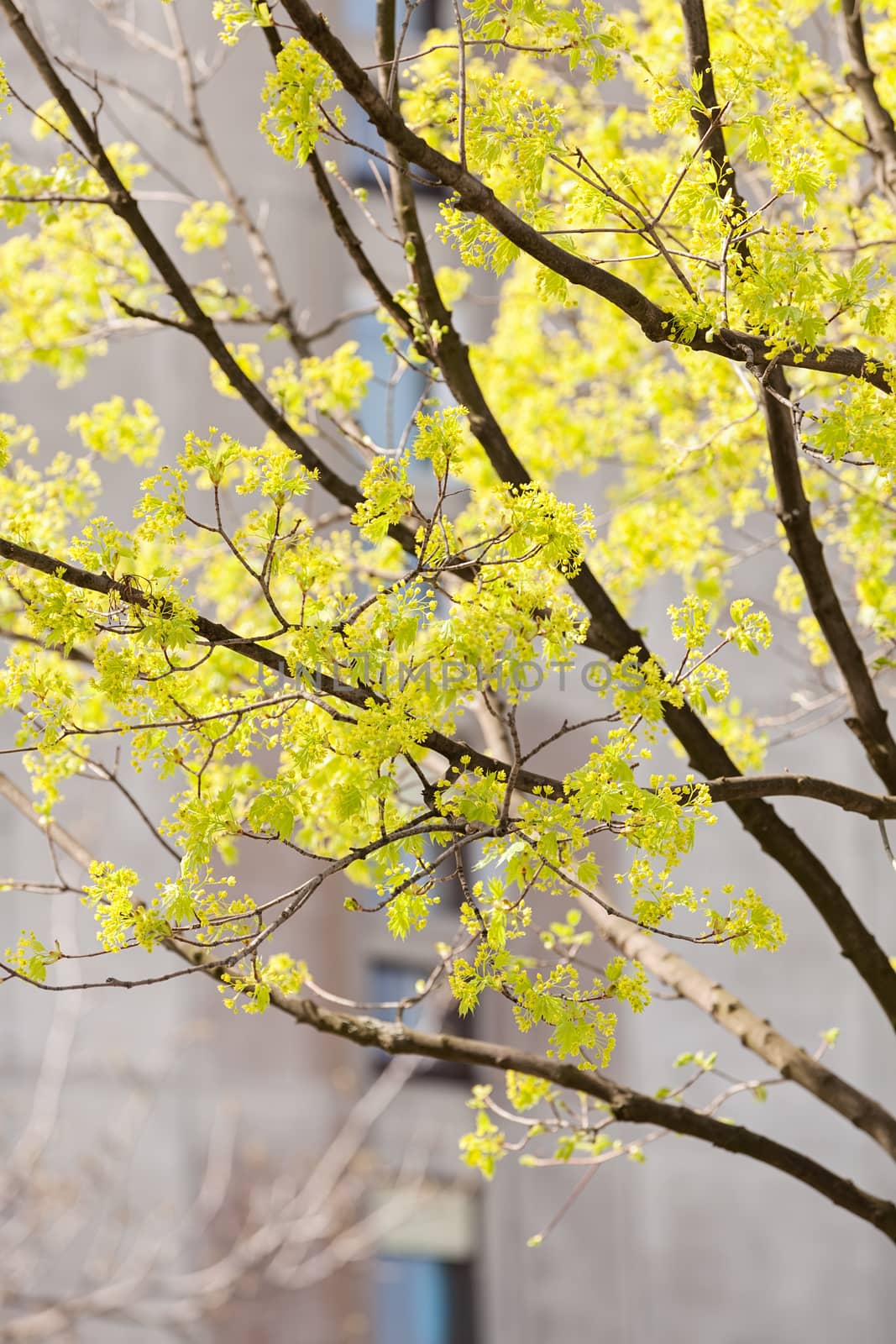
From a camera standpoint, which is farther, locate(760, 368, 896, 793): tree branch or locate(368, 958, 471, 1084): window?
locate(368, 958, 471, 1084): window

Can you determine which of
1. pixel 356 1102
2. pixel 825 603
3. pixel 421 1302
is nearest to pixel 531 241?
pixel 825 603

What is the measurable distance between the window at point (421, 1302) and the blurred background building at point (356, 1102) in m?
0.01

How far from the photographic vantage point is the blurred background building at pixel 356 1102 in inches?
275

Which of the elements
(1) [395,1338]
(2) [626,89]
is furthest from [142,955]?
(2) [626,89]

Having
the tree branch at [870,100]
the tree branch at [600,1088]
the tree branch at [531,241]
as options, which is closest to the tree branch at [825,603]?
the tree branch at [531,241]

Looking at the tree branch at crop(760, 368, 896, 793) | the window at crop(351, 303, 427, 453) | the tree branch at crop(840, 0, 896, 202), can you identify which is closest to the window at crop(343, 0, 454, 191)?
the window at crop(351, 303, 427, 453)

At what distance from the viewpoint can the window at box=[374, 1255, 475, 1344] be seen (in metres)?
7.75

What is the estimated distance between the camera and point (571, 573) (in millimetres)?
2131

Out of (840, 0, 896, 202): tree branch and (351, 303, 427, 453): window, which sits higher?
(351, 303, 427, 453): window

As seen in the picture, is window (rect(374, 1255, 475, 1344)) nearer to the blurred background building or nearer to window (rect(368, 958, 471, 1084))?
the blurred background building

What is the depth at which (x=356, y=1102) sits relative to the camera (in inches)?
300

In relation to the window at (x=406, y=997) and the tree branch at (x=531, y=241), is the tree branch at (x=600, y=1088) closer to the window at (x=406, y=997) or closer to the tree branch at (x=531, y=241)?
the tree branch at (x=531, y=241)

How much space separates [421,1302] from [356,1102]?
1.27 metres

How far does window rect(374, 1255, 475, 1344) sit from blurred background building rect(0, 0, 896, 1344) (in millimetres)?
13
